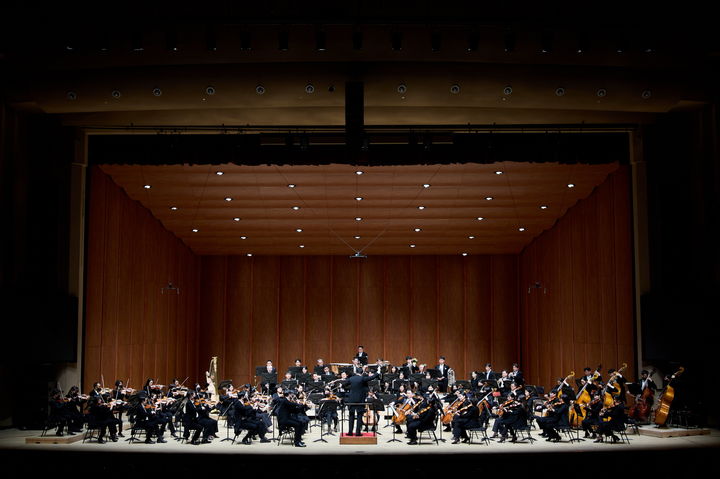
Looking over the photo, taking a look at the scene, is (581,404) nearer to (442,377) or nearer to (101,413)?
(442,377)

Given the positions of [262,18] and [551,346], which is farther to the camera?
[551,346]

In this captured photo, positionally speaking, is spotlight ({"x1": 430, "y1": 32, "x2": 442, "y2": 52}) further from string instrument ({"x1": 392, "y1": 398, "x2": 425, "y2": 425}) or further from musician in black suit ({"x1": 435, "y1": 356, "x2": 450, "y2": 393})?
musician in black suit ({"x1": 435, "y1": 356, "x2": 450, "y2": 393})

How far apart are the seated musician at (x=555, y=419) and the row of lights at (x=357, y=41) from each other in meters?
5.70

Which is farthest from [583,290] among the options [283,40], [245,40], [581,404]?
[245,40]

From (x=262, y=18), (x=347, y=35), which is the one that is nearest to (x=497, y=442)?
(x=347, y=35)

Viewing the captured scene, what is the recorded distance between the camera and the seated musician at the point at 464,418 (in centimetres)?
1148

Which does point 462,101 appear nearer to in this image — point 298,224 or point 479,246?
point 298,224

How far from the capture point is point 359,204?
17.6 metres

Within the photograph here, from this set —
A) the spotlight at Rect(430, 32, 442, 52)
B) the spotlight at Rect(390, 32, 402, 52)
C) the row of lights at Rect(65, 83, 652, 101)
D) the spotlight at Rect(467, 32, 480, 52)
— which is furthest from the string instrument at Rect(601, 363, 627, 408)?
the spotlight at Rect(390, 32, 402, 52)

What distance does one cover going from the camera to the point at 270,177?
52.3ft

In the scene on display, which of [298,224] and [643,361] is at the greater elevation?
[298,224]

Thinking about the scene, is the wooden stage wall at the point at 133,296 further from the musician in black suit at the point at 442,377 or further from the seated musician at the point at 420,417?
the musician in black suit at the point at 442,377

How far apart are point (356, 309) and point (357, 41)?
13028 millimetres

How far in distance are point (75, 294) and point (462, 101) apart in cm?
852
